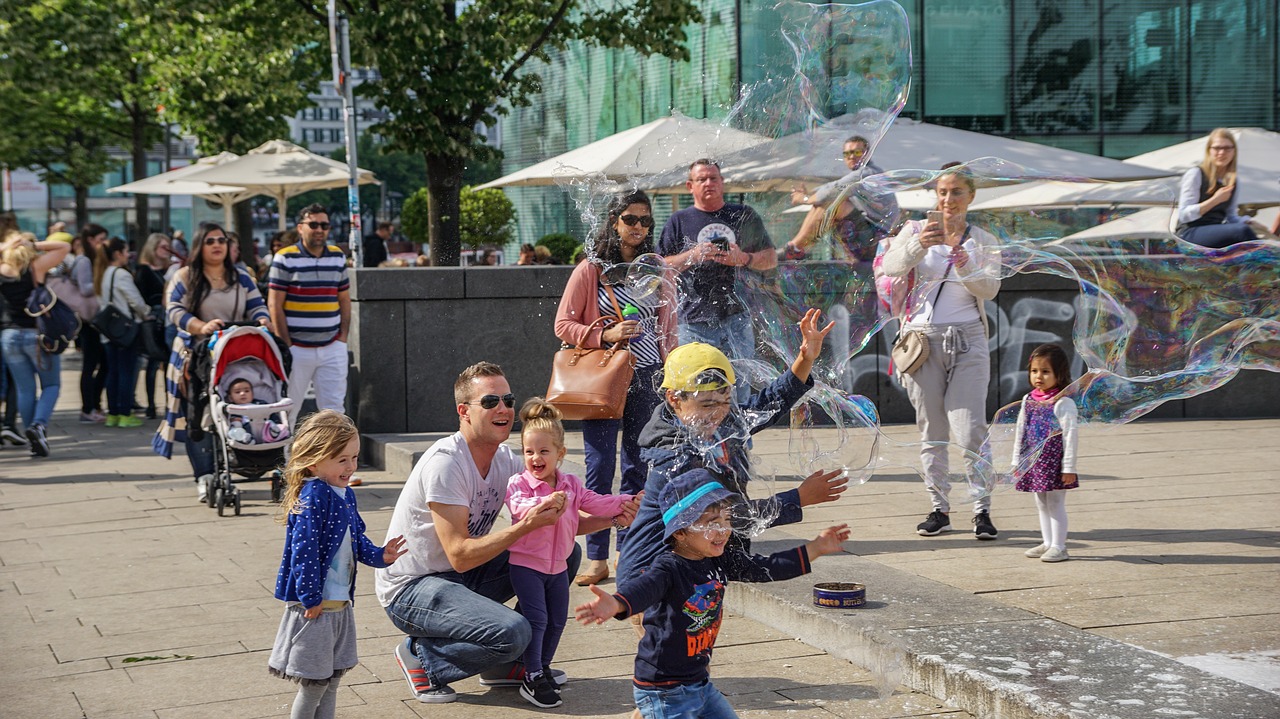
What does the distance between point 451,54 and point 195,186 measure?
22.5 ft

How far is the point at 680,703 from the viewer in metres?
3.90

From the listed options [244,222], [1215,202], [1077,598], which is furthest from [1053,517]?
[244,222]

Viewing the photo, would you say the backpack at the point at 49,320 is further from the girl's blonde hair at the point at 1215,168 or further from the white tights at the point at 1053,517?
the girl's blonde hair at the point at 1215,168

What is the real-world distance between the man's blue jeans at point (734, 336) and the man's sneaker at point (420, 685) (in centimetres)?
182

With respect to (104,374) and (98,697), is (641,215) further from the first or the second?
(104,374)

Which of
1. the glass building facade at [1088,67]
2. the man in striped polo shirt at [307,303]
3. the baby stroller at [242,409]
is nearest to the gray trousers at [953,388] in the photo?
the baby stroller at [242,409]

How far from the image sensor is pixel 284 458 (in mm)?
9031

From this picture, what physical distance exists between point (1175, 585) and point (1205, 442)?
4.87 metres

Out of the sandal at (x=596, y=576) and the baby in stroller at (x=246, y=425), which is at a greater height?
the baby in stroller at (x=246, y=425)

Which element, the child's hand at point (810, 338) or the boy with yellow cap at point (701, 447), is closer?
the boy with yellow cap at point (701, 447)

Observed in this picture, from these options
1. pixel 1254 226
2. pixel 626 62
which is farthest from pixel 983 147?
pixel 626 62

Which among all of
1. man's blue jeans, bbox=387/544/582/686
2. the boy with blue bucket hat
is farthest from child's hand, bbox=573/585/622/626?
man's blue jeans, bbox=387/544/582/686

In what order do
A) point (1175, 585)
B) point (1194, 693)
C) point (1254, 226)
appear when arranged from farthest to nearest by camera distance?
1. point (1254, 226)
2. point (1175, 585)
3. point (1194, 693)

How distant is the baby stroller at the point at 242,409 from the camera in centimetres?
891
